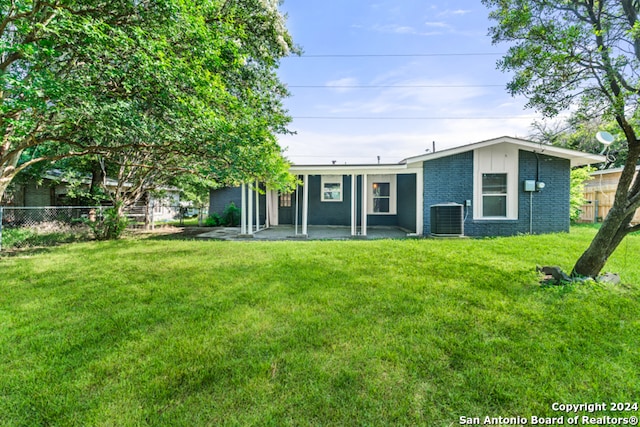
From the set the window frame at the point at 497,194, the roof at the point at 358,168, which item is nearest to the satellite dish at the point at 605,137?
the window frame at the point at 497,194

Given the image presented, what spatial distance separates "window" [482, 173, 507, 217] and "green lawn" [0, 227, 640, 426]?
4118 mm

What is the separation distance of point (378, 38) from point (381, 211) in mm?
7136

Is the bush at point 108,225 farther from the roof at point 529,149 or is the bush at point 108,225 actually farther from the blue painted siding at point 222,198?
the roof at point 529,149

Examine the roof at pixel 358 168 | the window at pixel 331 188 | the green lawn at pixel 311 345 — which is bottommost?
the green lawn at pixel 311 345

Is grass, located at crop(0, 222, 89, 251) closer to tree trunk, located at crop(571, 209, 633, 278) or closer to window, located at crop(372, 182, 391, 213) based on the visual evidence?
window, located at crop(372, 182, 391, 213)

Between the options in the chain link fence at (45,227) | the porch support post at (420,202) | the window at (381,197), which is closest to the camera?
the chain link fence at (45,227)

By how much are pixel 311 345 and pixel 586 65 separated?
5.49 m

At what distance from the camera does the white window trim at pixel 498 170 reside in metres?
8.60

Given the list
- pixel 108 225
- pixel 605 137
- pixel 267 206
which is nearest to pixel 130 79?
pixel 108 225

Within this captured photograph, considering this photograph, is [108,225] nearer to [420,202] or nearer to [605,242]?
[420,202]

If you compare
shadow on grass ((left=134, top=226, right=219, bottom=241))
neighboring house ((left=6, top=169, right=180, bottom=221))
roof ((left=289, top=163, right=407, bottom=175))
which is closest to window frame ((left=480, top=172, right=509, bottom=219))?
roof ((left=289, top=163, right=407, bottom=175))

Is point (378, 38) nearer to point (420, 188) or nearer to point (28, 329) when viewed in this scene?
point (420, 188)

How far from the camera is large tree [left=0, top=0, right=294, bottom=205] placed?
4.05 m

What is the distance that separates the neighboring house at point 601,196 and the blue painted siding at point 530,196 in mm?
6551
